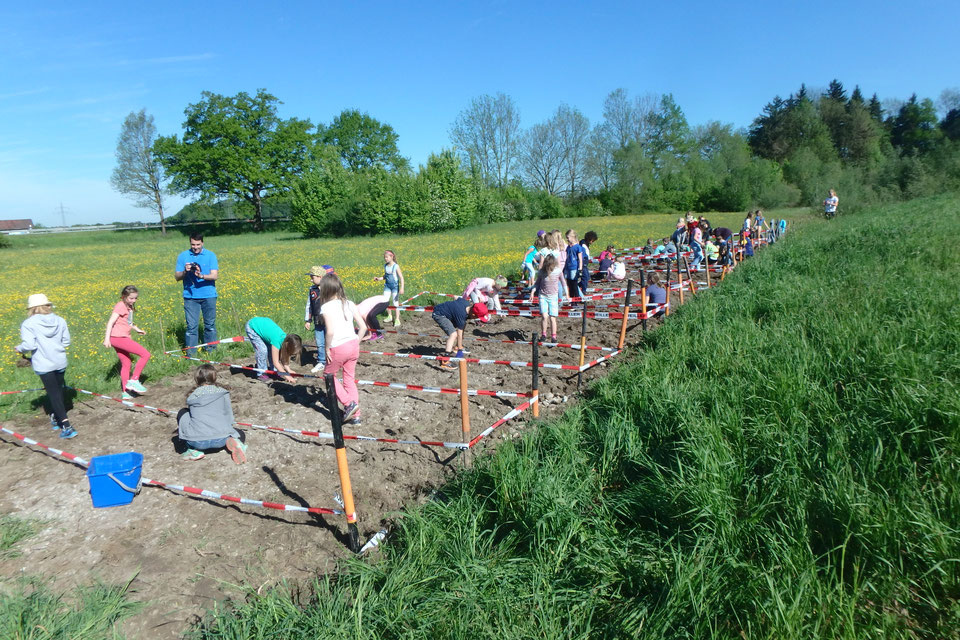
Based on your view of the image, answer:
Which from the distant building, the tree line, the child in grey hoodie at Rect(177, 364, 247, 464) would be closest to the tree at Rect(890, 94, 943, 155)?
the tree line

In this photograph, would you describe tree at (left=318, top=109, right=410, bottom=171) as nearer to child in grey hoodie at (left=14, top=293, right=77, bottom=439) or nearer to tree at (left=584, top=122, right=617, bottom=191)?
tree at (left=584, top=122, right=617, bottom=191)

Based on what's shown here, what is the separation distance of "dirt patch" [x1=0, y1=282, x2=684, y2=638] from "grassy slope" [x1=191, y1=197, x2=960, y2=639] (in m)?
0.51

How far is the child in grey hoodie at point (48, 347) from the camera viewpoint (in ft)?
18.1

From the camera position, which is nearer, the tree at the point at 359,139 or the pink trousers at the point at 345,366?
the pink trousers at the point at 345,366

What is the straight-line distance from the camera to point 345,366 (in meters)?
5.62

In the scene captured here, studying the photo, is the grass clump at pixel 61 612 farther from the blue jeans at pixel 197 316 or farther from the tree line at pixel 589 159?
the tree line at pixel 589 159

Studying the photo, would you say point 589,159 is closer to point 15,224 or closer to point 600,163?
point 600,163

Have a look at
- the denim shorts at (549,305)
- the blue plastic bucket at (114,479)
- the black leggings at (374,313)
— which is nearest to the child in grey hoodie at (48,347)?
the blue plastic bucket at (114,479)

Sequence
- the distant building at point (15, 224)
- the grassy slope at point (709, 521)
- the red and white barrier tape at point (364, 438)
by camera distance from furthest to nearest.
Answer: the distant building at point (15, 224) → the red and white barrier tape at point (364, 438) → the grassy slope at point (709, 521)

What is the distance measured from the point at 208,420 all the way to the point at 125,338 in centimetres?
272

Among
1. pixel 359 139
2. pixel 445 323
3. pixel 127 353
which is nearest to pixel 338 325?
pixel 445 323

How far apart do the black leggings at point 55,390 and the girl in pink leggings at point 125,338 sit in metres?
0.81

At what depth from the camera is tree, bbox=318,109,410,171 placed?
81.7 m

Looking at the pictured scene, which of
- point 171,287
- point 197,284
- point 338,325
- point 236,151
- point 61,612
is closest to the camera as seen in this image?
point 61,612
